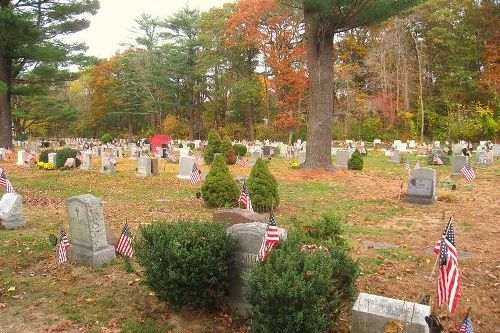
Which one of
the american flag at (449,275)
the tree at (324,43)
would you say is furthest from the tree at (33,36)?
the american flag at (449,275)

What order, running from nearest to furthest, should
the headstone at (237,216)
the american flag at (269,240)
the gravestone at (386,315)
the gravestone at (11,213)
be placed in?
1. the gravestone at (386,315)
2. the american flag at (269,240)
3. the headstone at (237,216)
4. the gravestone at (11,213)

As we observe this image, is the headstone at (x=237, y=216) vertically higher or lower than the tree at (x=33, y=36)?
lower

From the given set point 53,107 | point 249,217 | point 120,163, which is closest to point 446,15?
point 120,163

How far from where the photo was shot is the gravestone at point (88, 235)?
7270 mm

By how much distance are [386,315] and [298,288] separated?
0.86m

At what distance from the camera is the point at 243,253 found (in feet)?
18.0

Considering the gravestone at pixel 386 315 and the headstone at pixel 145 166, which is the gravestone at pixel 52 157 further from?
the gravestone at pixel 386 315

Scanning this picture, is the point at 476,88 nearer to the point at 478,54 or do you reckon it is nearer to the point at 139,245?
the point at 478,54

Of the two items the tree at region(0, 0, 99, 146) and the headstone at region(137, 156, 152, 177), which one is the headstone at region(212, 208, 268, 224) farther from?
the tree at region(0, 0, 99, 146)

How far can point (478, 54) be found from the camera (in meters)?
40.0

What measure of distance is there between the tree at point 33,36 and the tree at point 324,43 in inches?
587

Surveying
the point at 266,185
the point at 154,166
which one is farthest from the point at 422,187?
the point at 154,166

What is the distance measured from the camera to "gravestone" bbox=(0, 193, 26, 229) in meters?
9.50

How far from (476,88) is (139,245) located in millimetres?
40334
